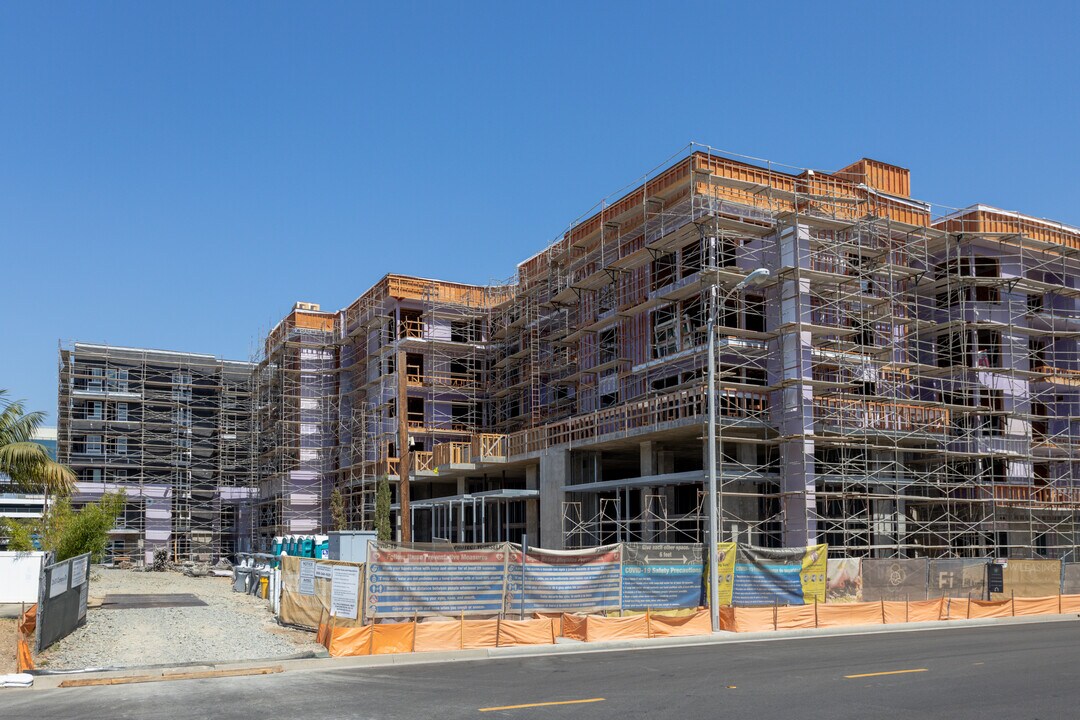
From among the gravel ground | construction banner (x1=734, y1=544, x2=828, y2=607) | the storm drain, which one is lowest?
the storm drain

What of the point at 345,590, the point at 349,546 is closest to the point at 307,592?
the point at 345,590

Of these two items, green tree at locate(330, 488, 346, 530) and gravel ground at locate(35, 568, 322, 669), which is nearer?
gravel ground at locate(35, 568, 322, 669)

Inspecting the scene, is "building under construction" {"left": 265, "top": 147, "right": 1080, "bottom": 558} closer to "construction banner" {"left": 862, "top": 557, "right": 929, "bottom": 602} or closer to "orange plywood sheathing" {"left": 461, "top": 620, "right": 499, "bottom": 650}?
"construction banner" {"left": 862, "top": 557, "right": 929, "bottom": 602}

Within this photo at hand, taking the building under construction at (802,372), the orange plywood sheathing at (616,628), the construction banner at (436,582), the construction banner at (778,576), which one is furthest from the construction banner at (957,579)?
the construction banner at (436,582)

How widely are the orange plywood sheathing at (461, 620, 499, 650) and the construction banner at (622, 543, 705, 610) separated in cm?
400

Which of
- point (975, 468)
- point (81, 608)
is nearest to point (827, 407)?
point (975, 468)

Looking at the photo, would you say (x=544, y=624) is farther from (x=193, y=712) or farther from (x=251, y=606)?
(x=251, y=606)

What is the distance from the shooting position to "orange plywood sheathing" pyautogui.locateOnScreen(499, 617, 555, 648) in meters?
21.1

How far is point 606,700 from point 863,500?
23.7 m

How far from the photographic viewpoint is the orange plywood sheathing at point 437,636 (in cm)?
2017

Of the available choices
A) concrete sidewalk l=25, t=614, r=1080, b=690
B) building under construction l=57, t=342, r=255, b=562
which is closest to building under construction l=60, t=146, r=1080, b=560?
concrete sidewalk l=25, t=614, r=1080, b=690

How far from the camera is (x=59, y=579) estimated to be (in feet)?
71.4

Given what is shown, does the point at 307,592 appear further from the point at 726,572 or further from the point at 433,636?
the point at 726,572

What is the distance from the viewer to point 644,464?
37.0m
